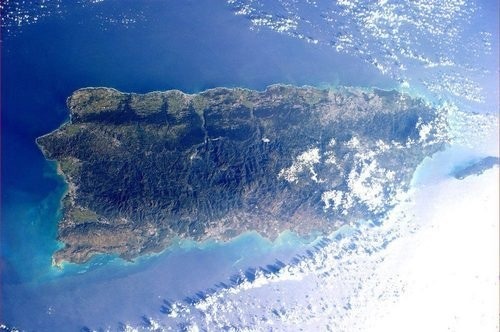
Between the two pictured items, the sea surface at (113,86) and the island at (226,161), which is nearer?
the sea surface at (113,86)

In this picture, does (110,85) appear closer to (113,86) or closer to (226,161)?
(113,86)

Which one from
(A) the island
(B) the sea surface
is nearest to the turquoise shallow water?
(B) the sea surface

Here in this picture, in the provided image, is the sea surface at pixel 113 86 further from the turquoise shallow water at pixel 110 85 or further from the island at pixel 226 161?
the island at pixel 226 161

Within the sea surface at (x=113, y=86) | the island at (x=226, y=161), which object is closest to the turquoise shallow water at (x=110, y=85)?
the sea surface at (x=113, y=86)

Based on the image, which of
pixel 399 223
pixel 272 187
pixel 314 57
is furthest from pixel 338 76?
pixel 399 223

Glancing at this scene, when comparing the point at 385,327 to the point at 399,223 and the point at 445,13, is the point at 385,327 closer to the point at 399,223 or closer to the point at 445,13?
the point at 399,223

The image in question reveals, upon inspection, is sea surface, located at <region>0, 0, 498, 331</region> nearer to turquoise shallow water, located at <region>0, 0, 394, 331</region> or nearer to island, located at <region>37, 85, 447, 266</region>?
turquoise shallow water, located at <region>0, 0, 394, 331</region>
